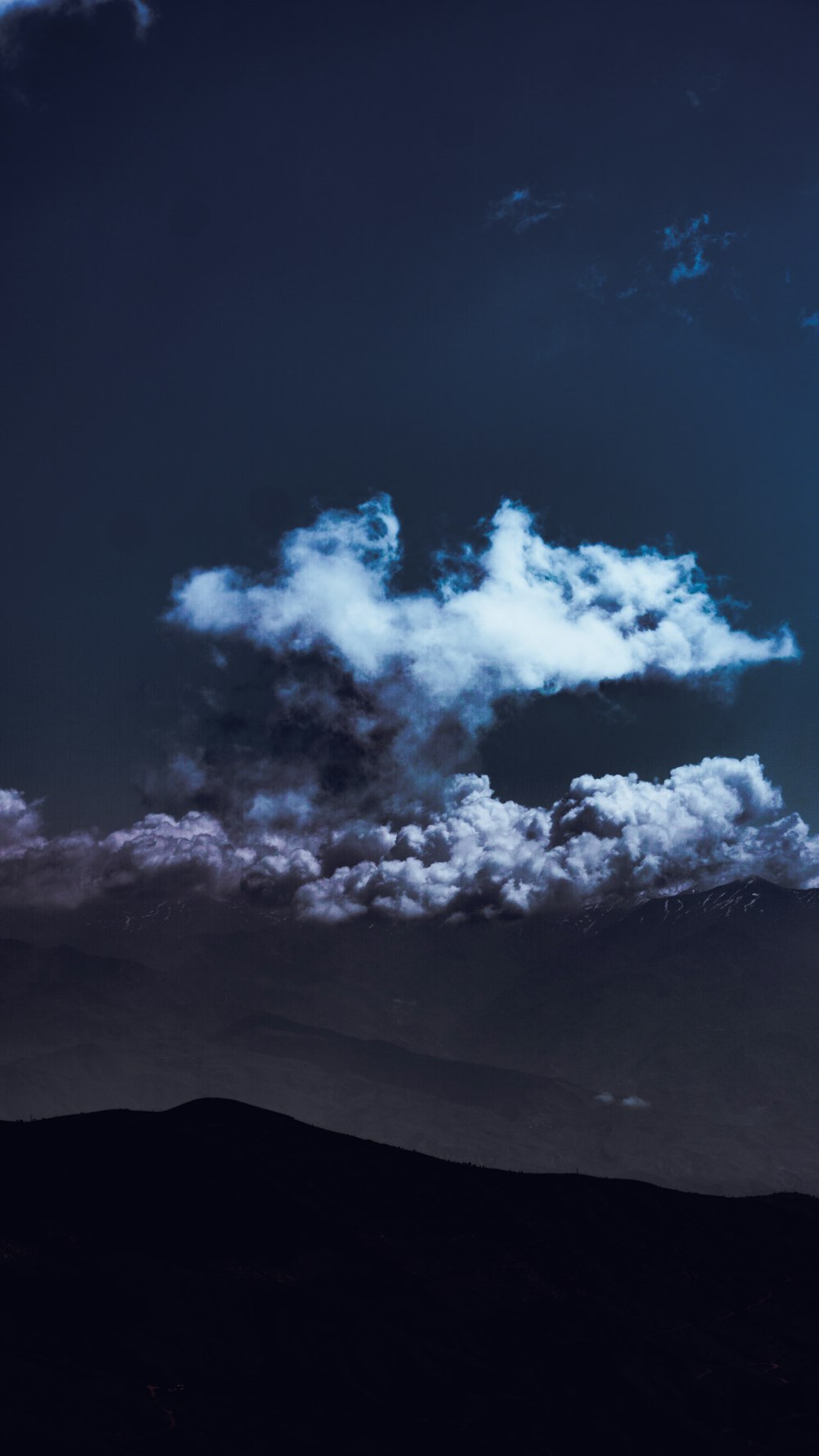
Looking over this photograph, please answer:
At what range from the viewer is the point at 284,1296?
9812cm

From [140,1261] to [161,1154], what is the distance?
23.3 metres

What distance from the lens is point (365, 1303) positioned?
323ft

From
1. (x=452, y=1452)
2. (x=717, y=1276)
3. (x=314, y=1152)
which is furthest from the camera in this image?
(x=314, y=1152)

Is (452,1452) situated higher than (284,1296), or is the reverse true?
(284,1296)

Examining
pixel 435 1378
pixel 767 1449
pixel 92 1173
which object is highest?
pixel 92 1173

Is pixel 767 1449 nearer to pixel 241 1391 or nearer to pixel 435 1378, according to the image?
pixel 435 1378

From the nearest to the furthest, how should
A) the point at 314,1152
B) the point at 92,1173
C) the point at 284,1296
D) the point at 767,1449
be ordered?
the point at 767,1449 < the point at 284,1296 < the point at 92,1173 < the point at 314,1152

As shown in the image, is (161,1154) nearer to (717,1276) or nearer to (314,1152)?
(314,1152)

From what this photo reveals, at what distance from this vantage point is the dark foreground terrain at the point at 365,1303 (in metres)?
80.0

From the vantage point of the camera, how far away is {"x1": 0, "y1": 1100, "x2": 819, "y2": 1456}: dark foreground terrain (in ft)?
262

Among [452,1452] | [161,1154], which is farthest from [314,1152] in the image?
[452,1452]

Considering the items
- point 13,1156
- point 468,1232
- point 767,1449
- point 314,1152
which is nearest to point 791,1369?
point 767,1449

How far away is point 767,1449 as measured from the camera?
86.9 meters

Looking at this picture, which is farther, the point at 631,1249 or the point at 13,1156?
the point at 631,1249
